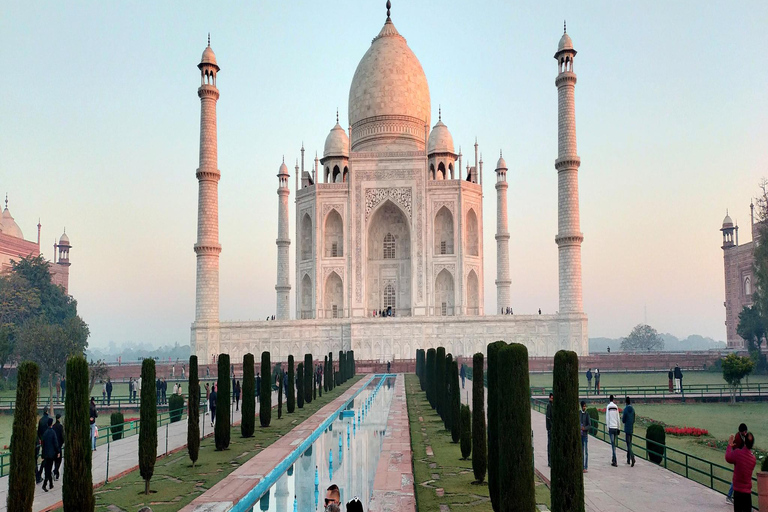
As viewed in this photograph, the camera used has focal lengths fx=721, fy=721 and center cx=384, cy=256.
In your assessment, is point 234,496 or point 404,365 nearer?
point 234,496

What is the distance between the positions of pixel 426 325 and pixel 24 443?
28409 millimetres

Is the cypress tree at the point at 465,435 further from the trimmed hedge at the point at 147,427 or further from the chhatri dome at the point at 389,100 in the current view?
the chhatri dome at the point at 389,100

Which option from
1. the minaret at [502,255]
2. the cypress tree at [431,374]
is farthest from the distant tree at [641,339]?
the cypress tree at [431,374]

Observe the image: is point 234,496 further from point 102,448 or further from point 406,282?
point 406,282

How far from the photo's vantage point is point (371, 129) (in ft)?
146

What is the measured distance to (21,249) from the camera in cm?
5794

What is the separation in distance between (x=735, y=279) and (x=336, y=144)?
3290 cm

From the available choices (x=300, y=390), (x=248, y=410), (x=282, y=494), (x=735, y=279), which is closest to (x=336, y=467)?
(x=282, y=494)

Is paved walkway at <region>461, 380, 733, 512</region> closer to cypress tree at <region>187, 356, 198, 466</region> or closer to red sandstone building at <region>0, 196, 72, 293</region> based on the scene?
cypress tree at <region>187, 356, 198, 466</region>

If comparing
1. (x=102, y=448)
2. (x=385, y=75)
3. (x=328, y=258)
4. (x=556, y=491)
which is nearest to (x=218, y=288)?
(x=328, y=258)

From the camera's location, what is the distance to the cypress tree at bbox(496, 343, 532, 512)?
289 inches

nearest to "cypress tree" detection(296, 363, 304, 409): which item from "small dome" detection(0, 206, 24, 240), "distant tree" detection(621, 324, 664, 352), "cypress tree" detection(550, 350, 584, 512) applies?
"cypress tree" detection(550, 350, 584, 512)

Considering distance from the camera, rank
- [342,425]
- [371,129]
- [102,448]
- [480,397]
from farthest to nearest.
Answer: [371,129], [342,425], [102,448], [480,397]

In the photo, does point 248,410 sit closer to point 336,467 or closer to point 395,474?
point 336,467
